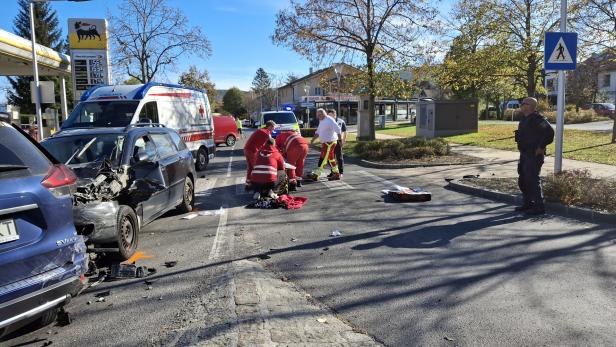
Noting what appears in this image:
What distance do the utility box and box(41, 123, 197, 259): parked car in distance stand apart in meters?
20.5

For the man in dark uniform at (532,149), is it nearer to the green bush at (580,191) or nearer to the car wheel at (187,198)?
the green bush at (580,191)

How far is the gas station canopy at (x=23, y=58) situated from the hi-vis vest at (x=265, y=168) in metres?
15.7

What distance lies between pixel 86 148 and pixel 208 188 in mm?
4920

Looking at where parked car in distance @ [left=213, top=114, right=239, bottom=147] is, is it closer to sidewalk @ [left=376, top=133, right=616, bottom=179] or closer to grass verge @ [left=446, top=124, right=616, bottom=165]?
grass verge @ [left=446, top=124, right=616, bottom=165]

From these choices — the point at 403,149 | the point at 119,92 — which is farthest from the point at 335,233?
the point at 403,149

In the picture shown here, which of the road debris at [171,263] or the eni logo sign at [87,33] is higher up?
the eni logo sign at [87,33]

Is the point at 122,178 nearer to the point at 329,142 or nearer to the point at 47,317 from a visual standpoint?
the point at 47,317

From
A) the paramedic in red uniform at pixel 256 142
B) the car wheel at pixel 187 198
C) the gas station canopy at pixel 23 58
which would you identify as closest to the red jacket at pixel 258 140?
the paramedic in red uniform at pixel 256 142

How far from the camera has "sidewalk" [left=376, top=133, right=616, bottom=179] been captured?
11.8 metres

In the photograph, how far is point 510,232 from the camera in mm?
6852

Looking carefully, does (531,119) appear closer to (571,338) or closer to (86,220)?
(571,338)

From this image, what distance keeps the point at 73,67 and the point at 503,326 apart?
24442mm

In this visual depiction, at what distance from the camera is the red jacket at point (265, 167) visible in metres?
9.27

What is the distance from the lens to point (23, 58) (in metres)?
21.7
